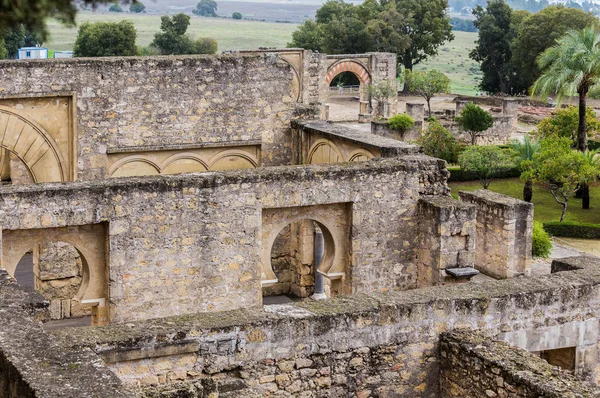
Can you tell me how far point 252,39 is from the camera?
137 metres

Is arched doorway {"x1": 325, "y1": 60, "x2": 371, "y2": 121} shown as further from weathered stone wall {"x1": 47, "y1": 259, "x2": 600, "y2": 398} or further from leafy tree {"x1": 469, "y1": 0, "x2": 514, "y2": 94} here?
weathered stone wall {"x1": 47, "y1": 259, "x2": 600, "y2": 398}

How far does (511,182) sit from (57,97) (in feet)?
65.6

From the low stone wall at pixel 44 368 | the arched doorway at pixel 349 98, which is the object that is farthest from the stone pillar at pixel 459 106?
the low stone wall at pixel 44 368

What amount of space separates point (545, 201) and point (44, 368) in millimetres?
26825

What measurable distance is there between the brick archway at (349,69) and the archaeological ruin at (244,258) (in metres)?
31.2

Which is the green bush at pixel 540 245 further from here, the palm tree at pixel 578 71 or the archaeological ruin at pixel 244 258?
the palm tree at pixel 578 71

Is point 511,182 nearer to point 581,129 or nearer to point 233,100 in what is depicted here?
point 581,129

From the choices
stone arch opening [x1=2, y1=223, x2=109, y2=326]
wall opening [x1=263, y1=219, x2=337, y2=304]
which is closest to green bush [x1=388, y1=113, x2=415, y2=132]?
wall opening [x1=263, y1=219, x2=337, y2=304]

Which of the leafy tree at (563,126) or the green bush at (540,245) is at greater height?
the leafy tree at (563,126)

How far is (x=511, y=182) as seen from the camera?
120ft

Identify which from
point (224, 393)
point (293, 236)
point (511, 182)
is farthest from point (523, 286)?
point (511, 182)

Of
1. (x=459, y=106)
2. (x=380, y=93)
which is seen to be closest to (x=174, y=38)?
(x=380, y=93)

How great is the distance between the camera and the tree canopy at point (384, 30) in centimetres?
6644

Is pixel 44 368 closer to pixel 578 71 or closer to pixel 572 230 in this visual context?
pixel 572 230
